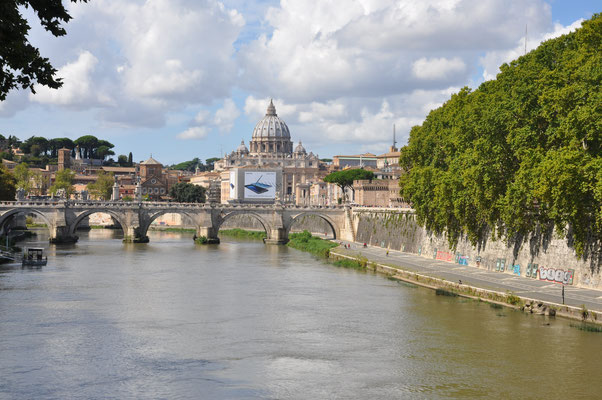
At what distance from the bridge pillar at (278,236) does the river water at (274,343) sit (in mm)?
35570

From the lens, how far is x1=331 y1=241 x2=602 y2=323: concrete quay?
31422mm

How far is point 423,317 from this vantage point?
1313 inches

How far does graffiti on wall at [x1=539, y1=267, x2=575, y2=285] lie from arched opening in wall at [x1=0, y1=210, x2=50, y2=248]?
39509 millimetres

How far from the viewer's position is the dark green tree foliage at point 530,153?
107ft

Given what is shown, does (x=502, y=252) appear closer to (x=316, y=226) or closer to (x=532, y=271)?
(x=532, y=271)

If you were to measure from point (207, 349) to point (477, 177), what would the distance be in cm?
1917

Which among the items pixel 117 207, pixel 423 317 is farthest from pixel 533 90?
pixel 117 207

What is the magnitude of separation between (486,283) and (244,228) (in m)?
74.6

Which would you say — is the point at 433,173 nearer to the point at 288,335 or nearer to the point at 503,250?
the point at 503,250

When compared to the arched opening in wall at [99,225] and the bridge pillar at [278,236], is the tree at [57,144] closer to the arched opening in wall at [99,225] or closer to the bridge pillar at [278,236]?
the arched opening in wall at [99,225]

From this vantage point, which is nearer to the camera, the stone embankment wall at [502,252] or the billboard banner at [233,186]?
the stone embankment wall at [502,252]

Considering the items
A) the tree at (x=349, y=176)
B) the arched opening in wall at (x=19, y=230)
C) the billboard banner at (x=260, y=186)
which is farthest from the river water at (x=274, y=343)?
the billboard banner at (x=260, y=186)

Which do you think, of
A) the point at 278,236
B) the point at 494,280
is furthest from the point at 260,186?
the point at 494,280

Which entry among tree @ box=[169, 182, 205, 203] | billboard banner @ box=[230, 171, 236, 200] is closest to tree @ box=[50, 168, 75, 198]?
tree @ box=[169, 182, 205, 203]
